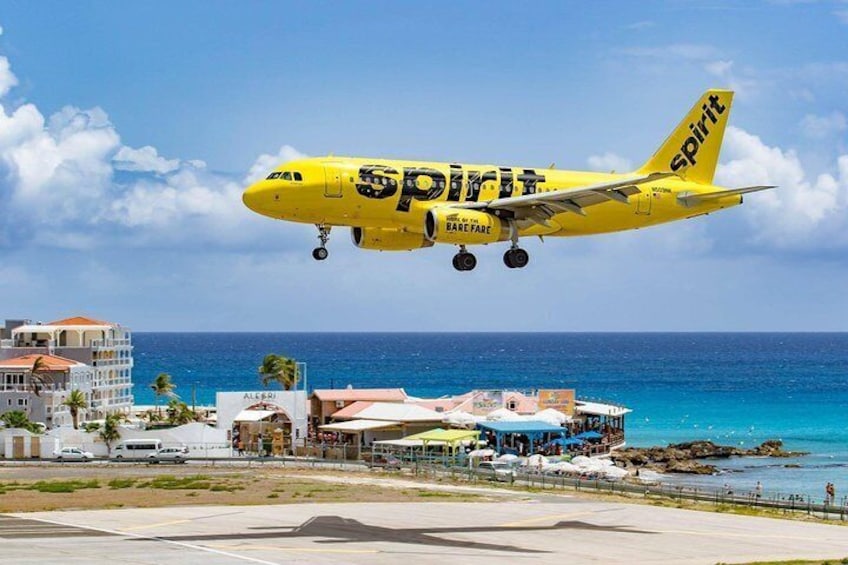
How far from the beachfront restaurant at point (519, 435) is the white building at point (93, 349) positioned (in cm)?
3486

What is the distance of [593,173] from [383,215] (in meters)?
10.4

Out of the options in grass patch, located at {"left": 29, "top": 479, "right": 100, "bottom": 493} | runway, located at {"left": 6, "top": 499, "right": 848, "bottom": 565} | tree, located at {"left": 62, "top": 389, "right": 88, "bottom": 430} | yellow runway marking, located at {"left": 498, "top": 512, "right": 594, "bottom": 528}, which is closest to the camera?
runway, located at {"left": 6, "top": 499, "right": 848, "bottom": 565}

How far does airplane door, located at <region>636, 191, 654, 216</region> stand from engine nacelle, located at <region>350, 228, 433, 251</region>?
1002cm

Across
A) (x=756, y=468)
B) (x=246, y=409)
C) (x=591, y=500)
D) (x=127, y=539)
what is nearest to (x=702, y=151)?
(x=591, y=500)

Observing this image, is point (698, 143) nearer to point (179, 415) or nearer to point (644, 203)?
point (644, 203)

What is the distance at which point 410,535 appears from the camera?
166 ft

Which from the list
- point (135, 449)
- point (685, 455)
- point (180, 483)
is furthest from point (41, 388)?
point (685, 455)

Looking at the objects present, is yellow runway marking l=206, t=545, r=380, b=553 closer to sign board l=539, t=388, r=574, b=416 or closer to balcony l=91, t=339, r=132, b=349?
sign board l=539, t=388, r=574, b=416

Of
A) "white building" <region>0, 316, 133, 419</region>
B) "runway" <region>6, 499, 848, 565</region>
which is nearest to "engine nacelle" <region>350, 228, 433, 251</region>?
"runway" <region>6, 499, 848, 565</region>

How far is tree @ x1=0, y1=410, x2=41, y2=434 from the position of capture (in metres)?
100

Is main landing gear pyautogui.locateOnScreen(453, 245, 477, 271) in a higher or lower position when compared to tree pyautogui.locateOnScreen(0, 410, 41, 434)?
higher

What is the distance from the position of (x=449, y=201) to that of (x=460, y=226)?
1.94 metres

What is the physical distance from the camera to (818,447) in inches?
5669

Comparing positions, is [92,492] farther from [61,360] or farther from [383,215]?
[61,360]
